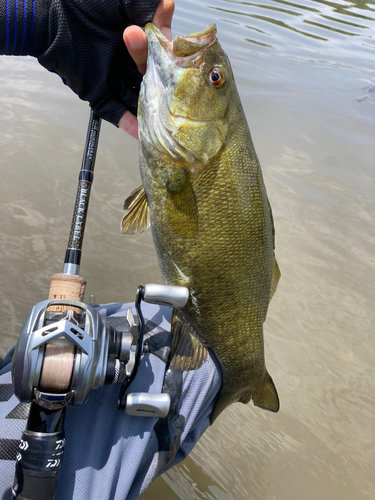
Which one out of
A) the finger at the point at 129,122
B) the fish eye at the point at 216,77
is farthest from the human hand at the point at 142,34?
the fish eye at the point at 216,77

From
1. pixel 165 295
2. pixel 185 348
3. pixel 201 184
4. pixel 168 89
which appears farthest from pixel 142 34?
pixel 185 348

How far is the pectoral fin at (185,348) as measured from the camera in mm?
1710

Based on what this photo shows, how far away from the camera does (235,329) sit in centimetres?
181

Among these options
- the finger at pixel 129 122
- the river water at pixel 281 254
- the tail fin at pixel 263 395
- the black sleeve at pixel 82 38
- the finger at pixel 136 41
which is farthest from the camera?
the river water at pixel 281 254

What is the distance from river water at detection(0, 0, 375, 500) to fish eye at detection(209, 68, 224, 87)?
180 cm

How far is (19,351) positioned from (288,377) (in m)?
2.02

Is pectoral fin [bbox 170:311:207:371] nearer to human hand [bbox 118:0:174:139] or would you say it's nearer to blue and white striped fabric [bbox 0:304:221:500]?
blue and white striped fabric [bbox 0:304:221:500]

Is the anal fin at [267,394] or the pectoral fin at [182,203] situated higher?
the pectoral fin at [182,203]

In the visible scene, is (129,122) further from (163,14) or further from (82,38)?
(163,14)

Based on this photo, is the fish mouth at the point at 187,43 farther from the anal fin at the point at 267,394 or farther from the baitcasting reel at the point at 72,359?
the anal fin at the point at 267,394

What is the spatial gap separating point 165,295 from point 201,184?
481 millimetres

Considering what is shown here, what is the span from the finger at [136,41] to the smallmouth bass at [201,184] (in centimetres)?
7

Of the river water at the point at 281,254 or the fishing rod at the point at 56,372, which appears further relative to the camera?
the river water at the point at 281,254

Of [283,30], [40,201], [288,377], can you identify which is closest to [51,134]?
[40,201]
